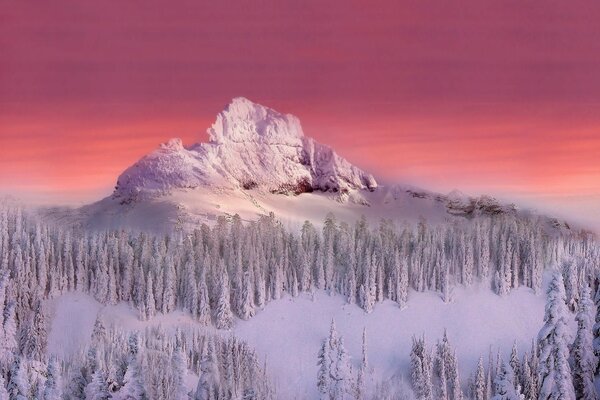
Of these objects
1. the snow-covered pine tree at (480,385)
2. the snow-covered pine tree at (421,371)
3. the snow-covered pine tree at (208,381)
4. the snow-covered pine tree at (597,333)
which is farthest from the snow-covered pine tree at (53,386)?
the snow-covered pine tree at (480,385)

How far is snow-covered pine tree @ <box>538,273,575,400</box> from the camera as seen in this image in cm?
7888

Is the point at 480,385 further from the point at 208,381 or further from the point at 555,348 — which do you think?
the point at 555,348

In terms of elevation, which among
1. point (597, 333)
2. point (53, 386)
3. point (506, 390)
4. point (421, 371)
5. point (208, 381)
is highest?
point (597, 333)

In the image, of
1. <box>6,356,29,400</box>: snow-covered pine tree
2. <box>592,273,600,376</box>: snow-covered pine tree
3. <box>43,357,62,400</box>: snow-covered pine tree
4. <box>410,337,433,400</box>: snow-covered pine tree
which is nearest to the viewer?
<box>592,273,600,376</box>: snow-covered pine tree

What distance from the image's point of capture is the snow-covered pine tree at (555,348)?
259 ft

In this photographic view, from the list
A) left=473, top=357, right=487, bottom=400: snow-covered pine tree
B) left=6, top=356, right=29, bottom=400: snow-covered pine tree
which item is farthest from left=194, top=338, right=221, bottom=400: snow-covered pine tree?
left=473, top=357, right=487, bottom=400: snow-covered pine tree

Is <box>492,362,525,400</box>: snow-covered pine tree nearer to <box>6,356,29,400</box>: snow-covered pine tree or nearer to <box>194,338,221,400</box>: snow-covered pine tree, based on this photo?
<box>194,338,221,400</box>: snow-covered pine tree

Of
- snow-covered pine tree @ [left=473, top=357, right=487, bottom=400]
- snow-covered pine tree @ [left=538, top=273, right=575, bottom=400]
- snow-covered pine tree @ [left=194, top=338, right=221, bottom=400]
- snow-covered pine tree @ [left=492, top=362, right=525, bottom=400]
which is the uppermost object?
snow-covered pine tree @ [left=538, top=273, right=575, bottom=400]

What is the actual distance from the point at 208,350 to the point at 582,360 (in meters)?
112

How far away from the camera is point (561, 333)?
8094 cm

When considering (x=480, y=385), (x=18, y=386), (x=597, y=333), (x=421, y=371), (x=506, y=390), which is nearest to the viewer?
(x=506, y=390)

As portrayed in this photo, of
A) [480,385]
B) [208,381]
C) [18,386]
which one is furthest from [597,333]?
[480,385]

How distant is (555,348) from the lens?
80.6 metres

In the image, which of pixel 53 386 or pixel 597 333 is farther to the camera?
pixel 53 386
